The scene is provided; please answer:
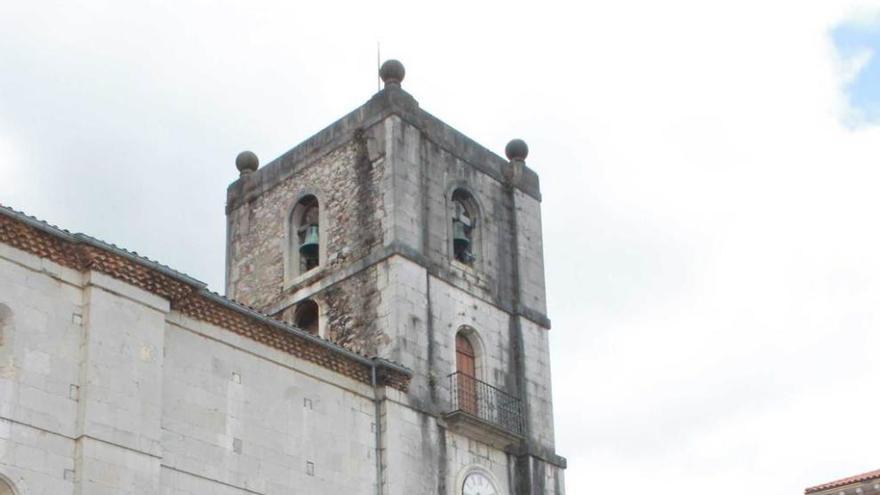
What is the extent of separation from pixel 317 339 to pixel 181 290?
346 cm

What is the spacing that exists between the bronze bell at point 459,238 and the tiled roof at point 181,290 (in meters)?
4.47

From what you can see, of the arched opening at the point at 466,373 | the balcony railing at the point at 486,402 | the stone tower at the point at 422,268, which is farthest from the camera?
the arched opening at the point at 466,373

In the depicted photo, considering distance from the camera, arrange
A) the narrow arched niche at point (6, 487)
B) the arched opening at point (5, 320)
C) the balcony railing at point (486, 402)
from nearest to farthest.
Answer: the narrow arched niche at point (6, 487) < the arched opening at point (5, 320) < the balcony railing at point (486, 402)

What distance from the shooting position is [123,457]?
24922 mm

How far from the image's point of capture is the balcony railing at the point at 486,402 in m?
32.5

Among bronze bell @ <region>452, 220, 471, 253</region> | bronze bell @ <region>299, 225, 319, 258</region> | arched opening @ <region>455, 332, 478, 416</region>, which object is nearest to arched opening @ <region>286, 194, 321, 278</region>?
bronze bell @ <region>299, 225, 319, 258</region>

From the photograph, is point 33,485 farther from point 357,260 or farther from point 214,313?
point 357,260

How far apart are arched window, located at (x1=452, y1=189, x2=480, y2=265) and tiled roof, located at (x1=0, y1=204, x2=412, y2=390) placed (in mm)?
4456

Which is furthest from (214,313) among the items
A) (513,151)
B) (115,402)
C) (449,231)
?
(513,151)

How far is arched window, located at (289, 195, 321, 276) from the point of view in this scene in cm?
3519

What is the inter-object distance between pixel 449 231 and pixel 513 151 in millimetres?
3679

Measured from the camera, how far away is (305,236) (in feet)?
117

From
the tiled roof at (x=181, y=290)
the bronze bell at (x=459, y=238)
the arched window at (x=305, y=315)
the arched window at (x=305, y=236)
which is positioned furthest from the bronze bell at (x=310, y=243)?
the tiled roof at (x=181, y=290)

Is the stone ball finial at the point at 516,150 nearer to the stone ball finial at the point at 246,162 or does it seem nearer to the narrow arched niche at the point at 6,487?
the stone ball finial at the point at 246,162
